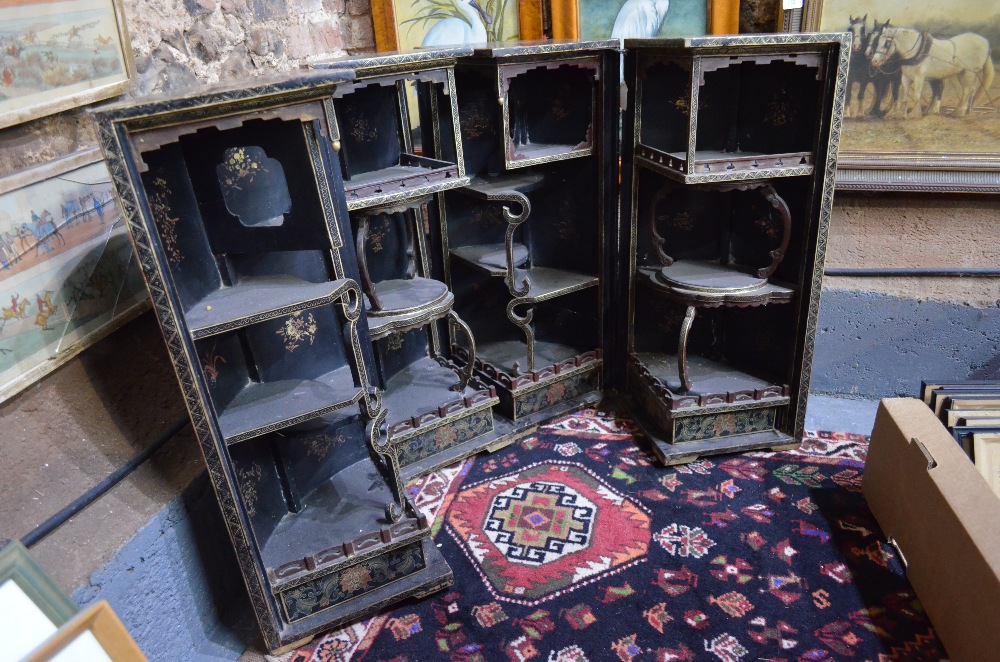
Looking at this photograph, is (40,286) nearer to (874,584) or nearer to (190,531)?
(190,531)

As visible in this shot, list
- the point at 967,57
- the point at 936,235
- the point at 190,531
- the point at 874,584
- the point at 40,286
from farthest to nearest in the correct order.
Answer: the point at 936,235 < the point at 967,57 < the point at 874,584 < the point at 190,531 < the point at 40,286

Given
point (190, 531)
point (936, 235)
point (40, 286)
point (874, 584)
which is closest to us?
point (40, 286)

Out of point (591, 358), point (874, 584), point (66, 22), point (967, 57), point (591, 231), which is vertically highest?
point (66, 22)

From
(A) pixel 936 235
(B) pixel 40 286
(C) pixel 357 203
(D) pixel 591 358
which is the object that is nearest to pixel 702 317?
(D) pixel 591 358

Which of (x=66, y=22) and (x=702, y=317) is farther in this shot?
(x=702, y=317)

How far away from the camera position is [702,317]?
2963 millimetres

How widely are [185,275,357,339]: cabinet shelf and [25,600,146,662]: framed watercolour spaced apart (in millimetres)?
679

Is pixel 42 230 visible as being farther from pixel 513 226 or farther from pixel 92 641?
pixel 513 226

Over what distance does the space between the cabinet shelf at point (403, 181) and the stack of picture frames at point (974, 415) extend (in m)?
1.74

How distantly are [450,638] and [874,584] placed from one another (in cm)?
127

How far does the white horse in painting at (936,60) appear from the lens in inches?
100

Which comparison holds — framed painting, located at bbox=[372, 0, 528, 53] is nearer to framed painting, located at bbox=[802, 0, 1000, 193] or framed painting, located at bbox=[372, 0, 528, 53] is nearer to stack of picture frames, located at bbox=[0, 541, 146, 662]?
framed painting, located at bbox=[802, 0, 1000, 193]

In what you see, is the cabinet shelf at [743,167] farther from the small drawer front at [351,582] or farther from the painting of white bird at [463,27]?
the small drawer front at [351,582]

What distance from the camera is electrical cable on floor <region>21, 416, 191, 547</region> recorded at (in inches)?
61.4
